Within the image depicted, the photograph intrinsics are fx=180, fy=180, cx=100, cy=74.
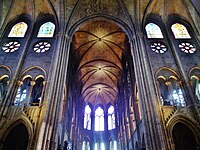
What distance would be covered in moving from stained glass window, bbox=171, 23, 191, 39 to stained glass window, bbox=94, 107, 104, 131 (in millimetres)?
22735

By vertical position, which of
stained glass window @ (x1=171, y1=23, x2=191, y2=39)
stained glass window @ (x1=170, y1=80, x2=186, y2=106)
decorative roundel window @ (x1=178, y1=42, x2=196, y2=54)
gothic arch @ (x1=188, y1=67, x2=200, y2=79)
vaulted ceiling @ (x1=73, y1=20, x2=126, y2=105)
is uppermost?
vaulted ceiling @ (x1=73, y1=20, x2=126, y2=105)

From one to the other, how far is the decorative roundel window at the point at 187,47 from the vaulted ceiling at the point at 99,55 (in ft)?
24.6

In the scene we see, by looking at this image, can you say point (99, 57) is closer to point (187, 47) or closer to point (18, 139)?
point (187, 47)

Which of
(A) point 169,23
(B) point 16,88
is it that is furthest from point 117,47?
(B) point 16,88

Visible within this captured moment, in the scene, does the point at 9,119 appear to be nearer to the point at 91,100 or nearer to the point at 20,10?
the point at 20,10

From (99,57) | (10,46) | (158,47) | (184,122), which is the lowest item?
(184,122)

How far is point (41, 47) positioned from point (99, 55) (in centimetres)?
1022

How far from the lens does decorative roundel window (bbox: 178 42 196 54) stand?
1692 centimetres

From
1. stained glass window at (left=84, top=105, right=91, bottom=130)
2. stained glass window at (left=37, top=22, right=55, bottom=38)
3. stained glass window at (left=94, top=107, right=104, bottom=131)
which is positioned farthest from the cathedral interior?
stained glass window at (left=94, top=107, right=104, bottom=131)

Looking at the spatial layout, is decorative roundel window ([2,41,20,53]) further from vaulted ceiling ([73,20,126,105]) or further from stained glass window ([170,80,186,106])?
stained glass window ([170,80,186,106])

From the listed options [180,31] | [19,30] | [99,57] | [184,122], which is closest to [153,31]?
[180,31]

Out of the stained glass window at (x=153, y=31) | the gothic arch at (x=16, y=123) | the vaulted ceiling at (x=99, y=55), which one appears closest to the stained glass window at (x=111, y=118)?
the vaulted ceiling at (x=99, y=55)

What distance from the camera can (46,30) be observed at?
62.1ft

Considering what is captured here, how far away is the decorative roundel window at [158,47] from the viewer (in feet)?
55.9
